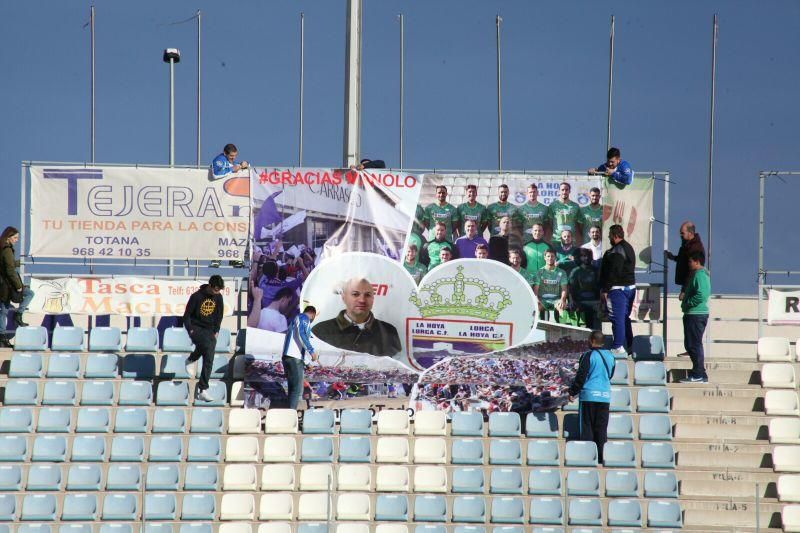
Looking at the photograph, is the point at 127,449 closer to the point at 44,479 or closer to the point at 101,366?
the point at 44,479

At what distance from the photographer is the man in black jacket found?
55.5ft

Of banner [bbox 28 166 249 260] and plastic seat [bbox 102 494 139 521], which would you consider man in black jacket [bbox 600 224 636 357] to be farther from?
plastic seat [bbox 102 494 139 521]

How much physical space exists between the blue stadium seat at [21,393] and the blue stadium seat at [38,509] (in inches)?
71.0

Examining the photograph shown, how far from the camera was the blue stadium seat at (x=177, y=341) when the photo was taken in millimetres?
17469

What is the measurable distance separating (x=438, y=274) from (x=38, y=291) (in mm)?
5835

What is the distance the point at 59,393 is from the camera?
16766 mm

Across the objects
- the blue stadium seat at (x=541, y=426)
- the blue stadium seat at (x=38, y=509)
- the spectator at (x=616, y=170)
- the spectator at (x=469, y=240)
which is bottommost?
the blue stadium seat at (x=38, y=509)

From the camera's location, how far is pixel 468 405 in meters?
17.0

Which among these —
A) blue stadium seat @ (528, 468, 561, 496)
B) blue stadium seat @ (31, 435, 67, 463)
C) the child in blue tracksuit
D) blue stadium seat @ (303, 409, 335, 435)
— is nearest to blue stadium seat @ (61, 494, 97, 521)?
blue stadium seat @ (31, 435, 67, 463)

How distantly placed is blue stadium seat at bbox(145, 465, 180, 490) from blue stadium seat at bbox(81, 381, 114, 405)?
4.77 ft

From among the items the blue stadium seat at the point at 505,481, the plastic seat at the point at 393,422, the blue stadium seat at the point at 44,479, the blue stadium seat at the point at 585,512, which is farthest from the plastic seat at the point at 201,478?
the blue stadium seat at the point at 585,512

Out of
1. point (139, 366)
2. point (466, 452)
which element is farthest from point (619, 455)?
point (139, 366)

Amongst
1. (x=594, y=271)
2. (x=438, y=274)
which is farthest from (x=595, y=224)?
(x=438, y=274)

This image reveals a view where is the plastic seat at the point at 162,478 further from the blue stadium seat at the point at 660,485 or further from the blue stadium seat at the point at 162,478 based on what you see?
the blue stadium seat at the point at 660,485
